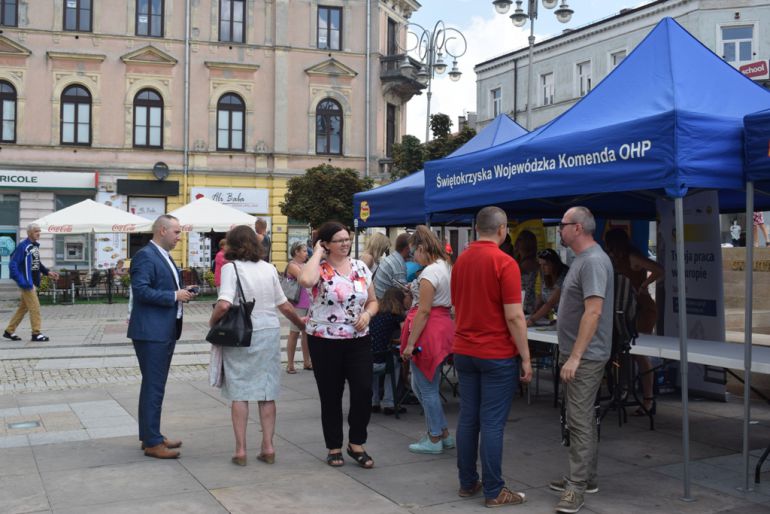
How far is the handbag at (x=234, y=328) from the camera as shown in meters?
6.02

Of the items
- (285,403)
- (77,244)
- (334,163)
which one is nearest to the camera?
(285,403)

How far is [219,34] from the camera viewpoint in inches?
1350

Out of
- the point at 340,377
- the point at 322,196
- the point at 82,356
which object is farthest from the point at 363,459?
the point at 322,196

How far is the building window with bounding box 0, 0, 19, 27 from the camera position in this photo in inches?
1257

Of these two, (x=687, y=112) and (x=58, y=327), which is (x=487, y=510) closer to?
(x=687, y=112)

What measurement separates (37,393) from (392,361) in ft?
14.6

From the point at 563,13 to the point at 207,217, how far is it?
10.9 metres

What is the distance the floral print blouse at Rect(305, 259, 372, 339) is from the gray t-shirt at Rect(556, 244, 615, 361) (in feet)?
5.02

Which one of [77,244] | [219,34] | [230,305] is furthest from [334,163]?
[230,305]

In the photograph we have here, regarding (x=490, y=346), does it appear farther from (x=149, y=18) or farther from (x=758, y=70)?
(x=149, y=18)

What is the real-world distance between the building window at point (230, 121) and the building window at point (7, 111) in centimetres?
790

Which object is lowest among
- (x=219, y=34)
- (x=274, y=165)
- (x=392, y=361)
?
(x=392, y=361)

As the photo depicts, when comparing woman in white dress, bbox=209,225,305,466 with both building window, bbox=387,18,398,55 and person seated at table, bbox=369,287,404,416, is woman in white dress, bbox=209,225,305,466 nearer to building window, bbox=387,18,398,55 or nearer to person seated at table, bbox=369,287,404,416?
person seated at table, bbox=369,287,404,416

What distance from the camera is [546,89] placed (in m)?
43.3
